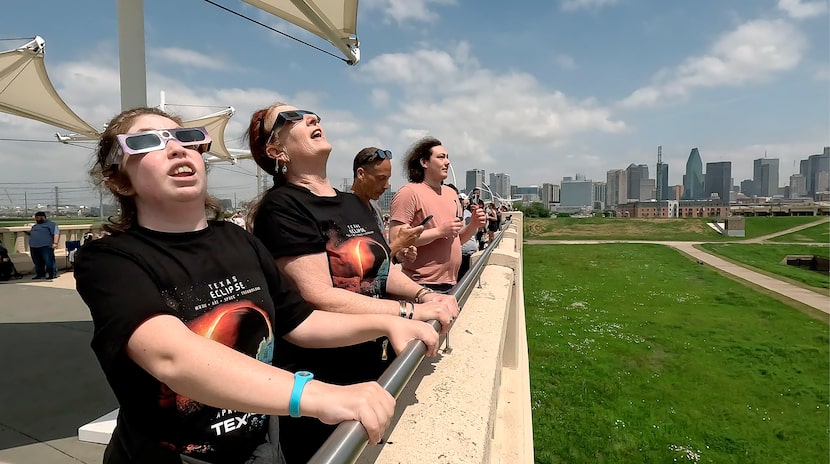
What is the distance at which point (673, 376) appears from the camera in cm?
1073

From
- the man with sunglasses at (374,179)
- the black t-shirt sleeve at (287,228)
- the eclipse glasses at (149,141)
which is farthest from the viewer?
the man with sunglasses at (374,179)

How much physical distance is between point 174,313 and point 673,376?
12.1 metres

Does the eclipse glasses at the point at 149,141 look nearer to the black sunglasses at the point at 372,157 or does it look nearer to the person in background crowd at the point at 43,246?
the black sunglasses at the point at 372,157

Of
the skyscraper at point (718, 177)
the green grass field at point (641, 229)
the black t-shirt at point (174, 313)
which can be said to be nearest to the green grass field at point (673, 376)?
the black t-shirt at point (174, 313)

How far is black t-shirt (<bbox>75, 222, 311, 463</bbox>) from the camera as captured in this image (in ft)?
3.46

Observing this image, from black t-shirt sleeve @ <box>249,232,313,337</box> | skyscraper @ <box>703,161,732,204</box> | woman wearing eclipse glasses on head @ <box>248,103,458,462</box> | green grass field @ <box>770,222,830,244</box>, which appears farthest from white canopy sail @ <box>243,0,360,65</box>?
skyscraper @ <box>703,161,732,204</box>

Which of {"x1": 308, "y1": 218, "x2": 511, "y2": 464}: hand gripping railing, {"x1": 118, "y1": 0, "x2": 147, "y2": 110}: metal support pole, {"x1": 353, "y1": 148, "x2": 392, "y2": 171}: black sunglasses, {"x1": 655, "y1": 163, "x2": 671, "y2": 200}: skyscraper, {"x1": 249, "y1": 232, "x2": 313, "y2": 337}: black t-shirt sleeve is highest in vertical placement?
{"x1": 655, "y1": 163, "x2": 671, "y2": 200}: skyscraper

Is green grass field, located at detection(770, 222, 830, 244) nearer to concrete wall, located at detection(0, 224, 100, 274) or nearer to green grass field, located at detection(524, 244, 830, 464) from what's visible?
green grass field, located at detection(524, 244, 830, 464)

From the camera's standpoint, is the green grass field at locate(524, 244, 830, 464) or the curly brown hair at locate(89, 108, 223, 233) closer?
the curly brown hair at locate(89, 108, 223, 233)

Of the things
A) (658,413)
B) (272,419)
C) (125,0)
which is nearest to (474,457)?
(272,419)

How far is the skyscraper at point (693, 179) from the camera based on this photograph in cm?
18800

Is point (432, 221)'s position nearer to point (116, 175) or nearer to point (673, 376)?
point (116, 175)

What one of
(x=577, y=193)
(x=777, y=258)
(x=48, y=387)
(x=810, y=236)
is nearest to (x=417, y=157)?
(x=48, y=387)

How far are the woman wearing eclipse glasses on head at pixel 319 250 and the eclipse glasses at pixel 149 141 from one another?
45 centimetres
